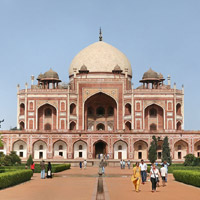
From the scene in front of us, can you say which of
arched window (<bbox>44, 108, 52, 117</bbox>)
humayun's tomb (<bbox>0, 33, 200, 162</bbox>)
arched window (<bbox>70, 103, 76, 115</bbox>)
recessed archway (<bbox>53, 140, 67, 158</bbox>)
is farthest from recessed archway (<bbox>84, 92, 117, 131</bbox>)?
recessed archway (<bbox>53, 140, 67, 158</bbox>)

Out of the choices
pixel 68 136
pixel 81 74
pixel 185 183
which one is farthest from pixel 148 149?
pixel 185 183

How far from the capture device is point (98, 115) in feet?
194

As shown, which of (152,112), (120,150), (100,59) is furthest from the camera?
(100,59)

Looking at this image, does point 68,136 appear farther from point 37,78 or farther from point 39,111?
point 37,78

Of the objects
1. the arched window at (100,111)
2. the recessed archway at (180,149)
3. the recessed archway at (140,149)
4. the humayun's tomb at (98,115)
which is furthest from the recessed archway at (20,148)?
the recessed archway at (180,149)

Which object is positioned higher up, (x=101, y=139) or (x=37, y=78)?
(x=37, y=78)

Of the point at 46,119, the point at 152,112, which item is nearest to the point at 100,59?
the point at 152,112

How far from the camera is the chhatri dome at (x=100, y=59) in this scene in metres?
60.8

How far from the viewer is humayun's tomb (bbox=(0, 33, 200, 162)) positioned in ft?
166

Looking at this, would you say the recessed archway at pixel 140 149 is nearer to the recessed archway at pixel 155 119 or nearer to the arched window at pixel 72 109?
the recessed archway at pixel 155 119

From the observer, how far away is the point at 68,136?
50812 millimetres

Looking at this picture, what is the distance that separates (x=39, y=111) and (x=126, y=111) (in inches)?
441

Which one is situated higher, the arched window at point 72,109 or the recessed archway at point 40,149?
the arched window at point 72,109

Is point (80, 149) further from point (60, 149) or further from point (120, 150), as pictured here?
point (120, 150)
